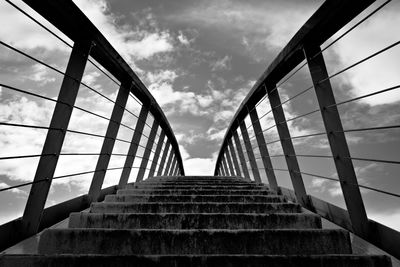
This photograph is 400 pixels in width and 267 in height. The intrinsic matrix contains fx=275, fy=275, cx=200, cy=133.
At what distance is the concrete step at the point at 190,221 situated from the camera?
85.5 inches

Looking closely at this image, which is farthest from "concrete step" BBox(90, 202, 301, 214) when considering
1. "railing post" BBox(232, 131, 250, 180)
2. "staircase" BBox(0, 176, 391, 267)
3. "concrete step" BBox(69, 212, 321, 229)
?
"railing post" BBox(232, 131, 250, 180)

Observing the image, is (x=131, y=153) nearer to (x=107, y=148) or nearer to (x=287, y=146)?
(x=107, y=148)

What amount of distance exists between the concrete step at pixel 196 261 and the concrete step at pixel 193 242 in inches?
11.6

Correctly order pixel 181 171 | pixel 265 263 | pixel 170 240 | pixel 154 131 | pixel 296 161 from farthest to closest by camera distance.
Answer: pixel 181 171 < pixel 154 131 < pixel 296 161 < pixel 170 240 < pixel 265 263

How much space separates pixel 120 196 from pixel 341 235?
86.5 inches

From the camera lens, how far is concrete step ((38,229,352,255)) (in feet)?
5.77

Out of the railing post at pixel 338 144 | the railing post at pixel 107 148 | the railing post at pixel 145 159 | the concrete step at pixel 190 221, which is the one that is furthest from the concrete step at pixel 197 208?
the railing post at pixel 145 159

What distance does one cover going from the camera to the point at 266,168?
14.5ft

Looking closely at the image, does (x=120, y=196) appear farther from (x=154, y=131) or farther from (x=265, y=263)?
(x=154, y=131)

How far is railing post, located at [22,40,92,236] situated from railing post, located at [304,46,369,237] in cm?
219

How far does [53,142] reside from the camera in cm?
226

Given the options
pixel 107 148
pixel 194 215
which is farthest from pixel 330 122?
pixel 107 148

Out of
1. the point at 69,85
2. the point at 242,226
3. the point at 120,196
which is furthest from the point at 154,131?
the point at 242,226

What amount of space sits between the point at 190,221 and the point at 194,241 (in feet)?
1.40
